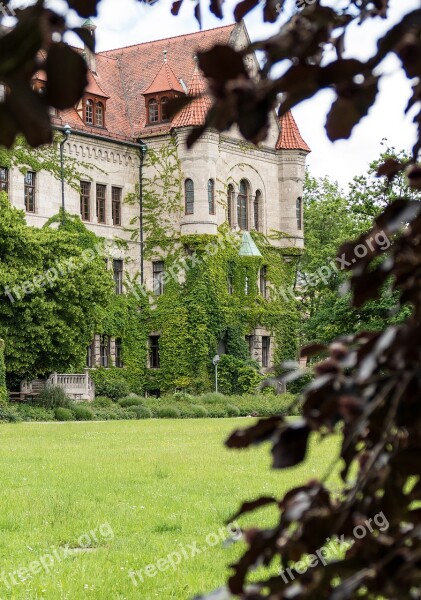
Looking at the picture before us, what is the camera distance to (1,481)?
14.5m

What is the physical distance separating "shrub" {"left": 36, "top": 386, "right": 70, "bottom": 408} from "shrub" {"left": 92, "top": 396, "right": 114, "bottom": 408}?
1.71 m

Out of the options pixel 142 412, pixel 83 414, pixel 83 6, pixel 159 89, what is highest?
pixel 159 89

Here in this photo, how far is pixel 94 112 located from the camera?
4378 cm

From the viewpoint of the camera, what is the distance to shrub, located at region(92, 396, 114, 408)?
36.5 m

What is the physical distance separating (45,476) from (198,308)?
28.2m

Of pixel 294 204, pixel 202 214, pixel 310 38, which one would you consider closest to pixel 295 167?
pixel 294 204

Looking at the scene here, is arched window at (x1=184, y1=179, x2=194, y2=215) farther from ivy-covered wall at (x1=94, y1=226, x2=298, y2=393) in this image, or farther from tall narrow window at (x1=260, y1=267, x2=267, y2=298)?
tall narrow window at (x1=260, y1=267, x2=267, y2=298)

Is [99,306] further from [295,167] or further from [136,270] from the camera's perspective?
[295,167]

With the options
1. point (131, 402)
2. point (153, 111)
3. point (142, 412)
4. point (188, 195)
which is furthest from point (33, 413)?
point (153, 111)

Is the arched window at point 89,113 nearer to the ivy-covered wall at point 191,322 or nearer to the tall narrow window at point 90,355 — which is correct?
the ivy-covered wall at point 191,322

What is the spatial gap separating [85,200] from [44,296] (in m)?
9.35

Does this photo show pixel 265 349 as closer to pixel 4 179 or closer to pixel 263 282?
pixel 263 282

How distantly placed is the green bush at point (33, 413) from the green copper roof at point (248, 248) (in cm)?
1444

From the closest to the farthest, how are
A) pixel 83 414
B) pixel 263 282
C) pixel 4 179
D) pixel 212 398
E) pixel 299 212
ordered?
pixel 83 414 < pixel 4 179 < pixel 212 398 < pixel 263 282 < pixel 299 212
